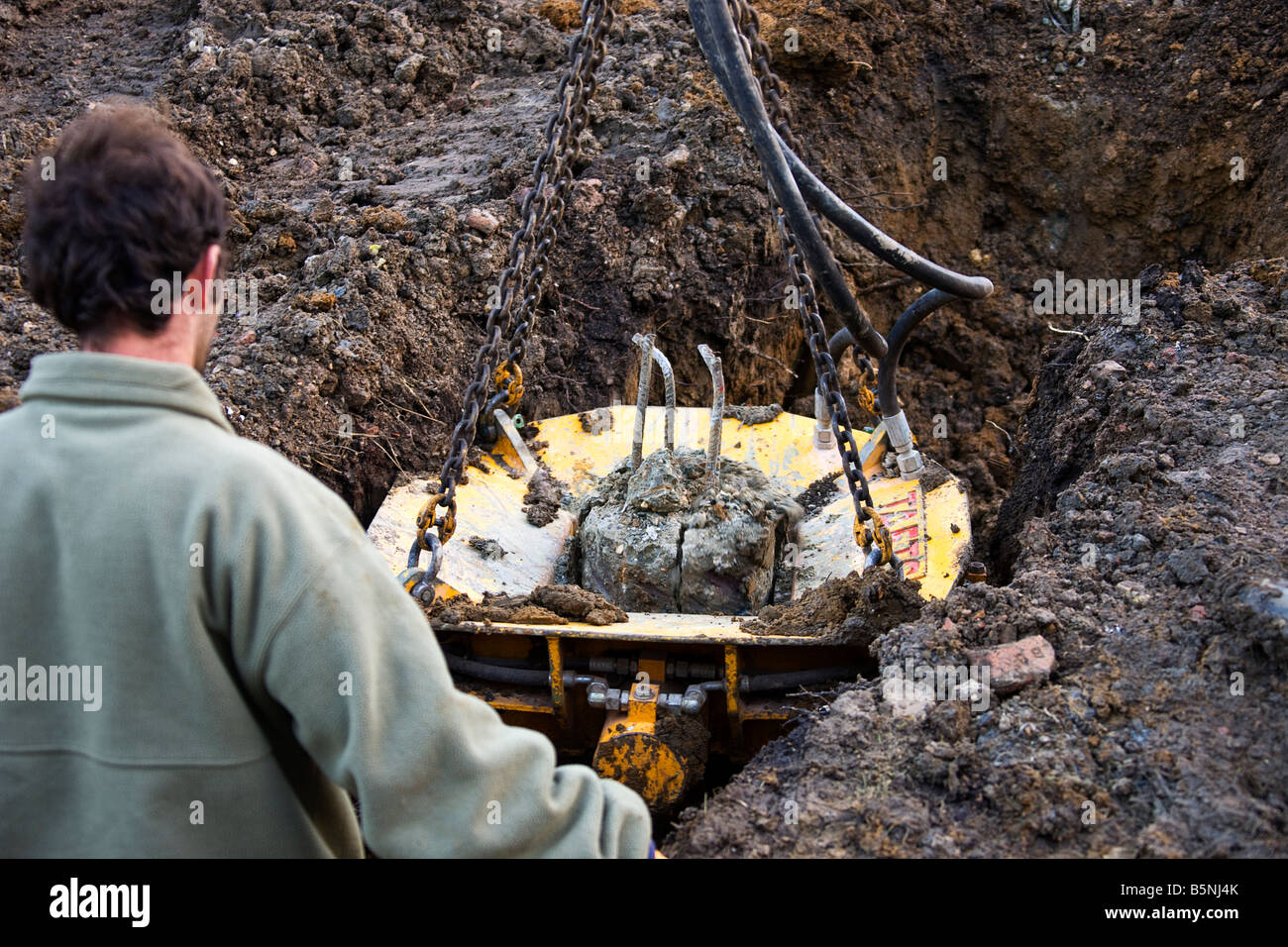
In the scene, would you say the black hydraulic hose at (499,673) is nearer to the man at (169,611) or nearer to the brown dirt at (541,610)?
the brown dirt at (541,610)

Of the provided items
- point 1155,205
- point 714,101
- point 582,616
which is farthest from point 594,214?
point 1155,205

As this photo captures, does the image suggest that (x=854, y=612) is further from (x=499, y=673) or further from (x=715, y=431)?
(x=499, y=673)

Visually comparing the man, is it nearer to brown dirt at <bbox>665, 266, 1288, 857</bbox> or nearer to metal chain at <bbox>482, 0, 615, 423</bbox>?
brown dirt at <bbox>665, 266, 1288, 857</bbox>

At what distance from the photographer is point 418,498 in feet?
13.7

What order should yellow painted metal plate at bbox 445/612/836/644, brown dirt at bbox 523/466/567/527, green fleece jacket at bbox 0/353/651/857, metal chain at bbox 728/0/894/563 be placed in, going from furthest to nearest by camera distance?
1. brown dirt at bbox 523/466/567/527
2. metal chain at bbox 728/0/894/563
3. yellow painted metal plate at bbox 445/612/836/644
4. green fleece jacket at bbox 0/353/651/857

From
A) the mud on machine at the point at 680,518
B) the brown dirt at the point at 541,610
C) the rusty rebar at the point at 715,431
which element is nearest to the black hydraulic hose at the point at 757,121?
the mud on machine at the point at 680,518

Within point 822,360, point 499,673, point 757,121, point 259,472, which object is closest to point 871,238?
point 822,360

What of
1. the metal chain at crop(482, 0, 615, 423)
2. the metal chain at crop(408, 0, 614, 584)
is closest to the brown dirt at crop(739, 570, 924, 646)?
the metal chain at crop(408, 0, 614, 584)

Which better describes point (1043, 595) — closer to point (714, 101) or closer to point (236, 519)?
point (236, 519)

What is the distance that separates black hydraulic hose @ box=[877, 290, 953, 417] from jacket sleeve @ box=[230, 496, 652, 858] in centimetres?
253

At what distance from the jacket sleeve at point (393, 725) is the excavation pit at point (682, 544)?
244 centimetres

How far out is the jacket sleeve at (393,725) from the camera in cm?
129

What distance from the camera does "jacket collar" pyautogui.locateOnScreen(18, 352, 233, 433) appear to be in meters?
1.31

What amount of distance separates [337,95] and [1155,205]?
4927 millimetres
